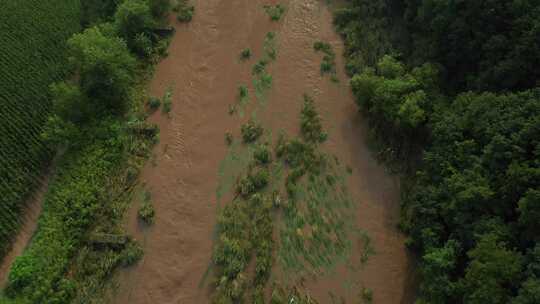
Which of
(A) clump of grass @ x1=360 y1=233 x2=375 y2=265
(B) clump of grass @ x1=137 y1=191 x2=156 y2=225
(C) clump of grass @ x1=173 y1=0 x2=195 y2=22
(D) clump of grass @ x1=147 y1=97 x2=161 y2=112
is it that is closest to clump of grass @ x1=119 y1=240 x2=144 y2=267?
(B) clump of grass @ x1=137 y1=191 x2=156 y2=225

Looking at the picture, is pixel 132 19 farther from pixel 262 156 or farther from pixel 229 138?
pixel 262 156

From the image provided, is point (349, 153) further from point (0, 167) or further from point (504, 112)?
point (0, 167)

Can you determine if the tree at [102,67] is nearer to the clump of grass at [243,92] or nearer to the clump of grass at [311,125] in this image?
the clump of grass at [243,92]

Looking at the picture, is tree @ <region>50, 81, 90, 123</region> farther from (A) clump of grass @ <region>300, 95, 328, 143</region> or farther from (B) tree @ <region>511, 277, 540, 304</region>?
(B) tree @ <region>511, 277, 540, 304</region>

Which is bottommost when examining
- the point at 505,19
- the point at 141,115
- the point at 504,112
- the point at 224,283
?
the point at 224,283

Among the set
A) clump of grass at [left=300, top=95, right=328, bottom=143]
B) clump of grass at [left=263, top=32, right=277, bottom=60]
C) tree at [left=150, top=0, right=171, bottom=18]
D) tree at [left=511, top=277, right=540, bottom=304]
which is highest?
tree at [left=511, top=277, right=540, bottom=304]

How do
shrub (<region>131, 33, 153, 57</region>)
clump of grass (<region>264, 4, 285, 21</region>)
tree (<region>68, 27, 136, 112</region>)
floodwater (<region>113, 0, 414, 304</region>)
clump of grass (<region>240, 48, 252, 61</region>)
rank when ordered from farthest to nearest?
clump of grass (<region>264, 4, 285, 21</region>)
clump of grass (<region>240, 48, 252, 61</region>)
shrub (<region>131, 33, 153, 57</region>)
tree (<region>68, 27, 136, 112</region>)
floodwater (<region>113, 0, 414, 304</region>)

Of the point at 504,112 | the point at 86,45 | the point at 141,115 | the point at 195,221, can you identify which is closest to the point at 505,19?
the point at 504,112
